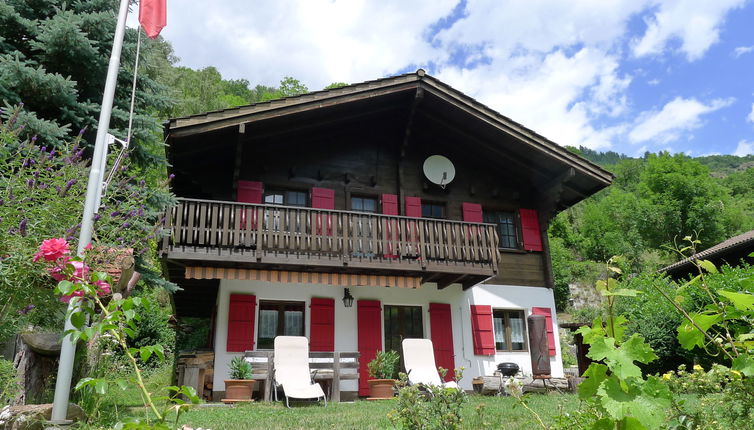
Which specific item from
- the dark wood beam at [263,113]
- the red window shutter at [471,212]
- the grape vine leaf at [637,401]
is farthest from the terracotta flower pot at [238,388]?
the grape vine leaf at [637,401]

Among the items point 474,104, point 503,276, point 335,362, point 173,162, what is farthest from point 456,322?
point 173,162

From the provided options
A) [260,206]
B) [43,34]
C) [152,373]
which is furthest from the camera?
[152,373]

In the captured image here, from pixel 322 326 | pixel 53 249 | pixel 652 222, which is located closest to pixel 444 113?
pixel 322 326

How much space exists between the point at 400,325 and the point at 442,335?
93cm

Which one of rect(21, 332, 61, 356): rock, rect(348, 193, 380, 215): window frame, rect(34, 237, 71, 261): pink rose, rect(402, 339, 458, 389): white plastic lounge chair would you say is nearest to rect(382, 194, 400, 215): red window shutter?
rect(348, 193, 380, 215): window frame

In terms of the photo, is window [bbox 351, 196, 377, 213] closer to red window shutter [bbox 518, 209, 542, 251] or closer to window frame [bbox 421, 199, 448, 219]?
window frame [bbox 421, 199, 448, 219]

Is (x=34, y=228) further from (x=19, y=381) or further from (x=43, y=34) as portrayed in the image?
(x=43, y=34)

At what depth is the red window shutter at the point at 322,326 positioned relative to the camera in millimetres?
10711

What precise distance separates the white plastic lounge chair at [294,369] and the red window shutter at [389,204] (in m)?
4.16

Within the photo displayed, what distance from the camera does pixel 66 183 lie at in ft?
14.4

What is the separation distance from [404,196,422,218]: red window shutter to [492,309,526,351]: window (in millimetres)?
2875

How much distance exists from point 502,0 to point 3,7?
7.77 meters

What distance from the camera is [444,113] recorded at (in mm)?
12984

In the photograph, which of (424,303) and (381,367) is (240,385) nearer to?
(381,367)
